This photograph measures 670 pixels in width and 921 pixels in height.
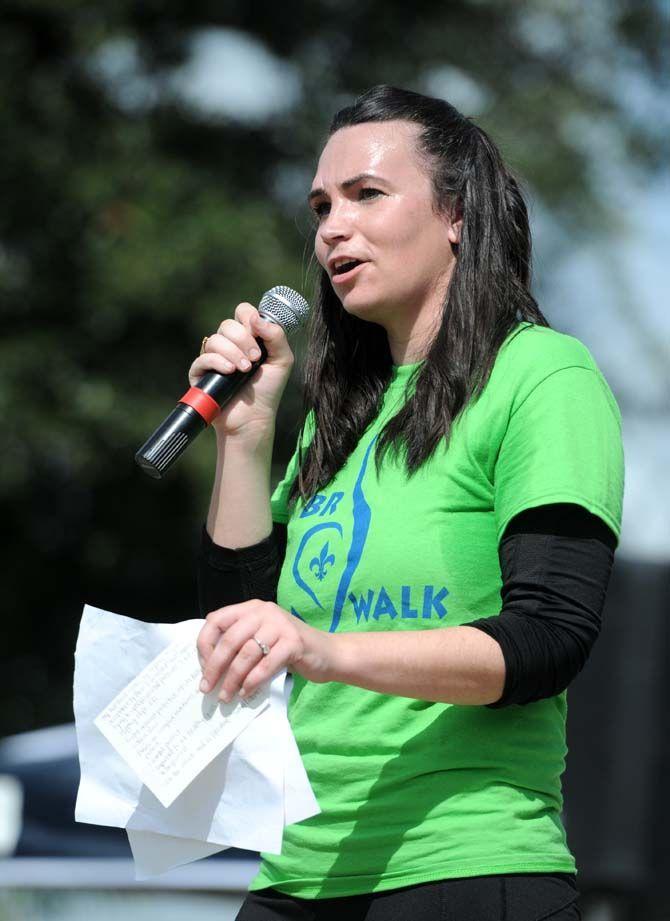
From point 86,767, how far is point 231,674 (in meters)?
0.34

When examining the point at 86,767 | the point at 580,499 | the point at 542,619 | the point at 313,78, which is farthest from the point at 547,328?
the point at 313,78

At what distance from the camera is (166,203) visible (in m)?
9.30

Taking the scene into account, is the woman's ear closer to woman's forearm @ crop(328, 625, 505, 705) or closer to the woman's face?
the woman's face

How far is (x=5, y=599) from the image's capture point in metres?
10.5

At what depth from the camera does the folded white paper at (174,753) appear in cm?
168

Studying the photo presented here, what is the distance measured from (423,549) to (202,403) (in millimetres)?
438

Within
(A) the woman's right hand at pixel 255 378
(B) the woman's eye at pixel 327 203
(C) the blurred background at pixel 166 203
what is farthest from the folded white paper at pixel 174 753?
(C) the blurred background at pixel 166 203

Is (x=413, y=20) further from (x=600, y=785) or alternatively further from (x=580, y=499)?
(x=580, y=499)

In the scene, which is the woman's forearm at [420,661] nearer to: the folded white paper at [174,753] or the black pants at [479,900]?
the folded white paper at [174,753]

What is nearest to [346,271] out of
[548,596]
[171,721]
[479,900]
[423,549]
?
[423,549]

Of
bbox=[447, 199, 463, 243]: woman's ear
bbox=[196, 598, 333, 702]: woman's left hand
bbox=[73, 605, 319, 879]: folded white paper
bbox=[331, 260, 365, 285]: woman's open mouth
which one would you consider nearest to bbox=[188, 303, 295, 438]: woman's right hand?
bbox=[331, 260, 365, 285]: woman's open mouth

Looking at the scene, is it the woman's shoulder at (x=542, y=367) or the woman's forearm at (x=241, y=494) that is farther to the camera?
the woman's forearm at (x=241, y=494)

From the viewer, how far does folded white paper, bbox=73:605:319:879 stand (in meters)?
1.68

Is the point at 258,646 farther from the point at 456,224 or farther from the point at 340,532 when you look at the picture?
the point at 456,224
